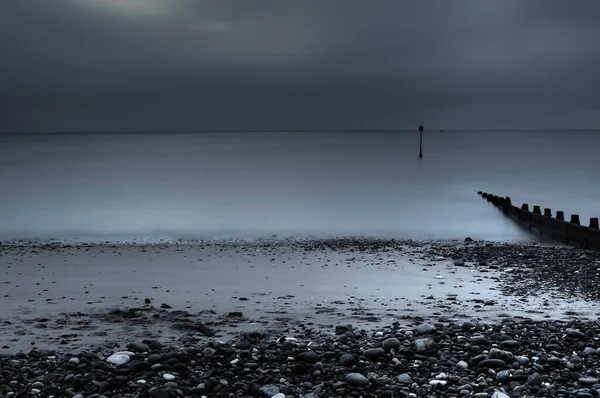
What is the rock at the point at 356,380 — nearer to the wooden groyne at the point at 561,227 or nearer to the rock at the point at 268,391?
the rock at the point at 268,391

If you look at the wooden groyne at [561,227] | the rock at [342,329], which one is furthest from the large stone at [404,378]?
the wooden groyne at [561,227]

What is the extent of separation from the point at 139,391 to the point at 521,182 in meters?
48.7

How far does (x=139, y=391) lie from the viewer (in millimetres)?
6070

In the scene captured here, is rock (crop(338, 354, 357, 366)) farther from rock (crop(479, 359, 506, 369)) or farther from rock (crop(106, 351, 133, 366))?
rock (crop(106, 351, 133, 366))

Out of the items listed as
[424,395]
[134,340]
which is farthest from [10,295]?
[424,395]

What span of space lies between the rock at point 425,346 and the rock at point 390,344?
22 cm

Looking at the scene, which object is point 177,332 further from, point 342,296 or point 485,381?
point 485,381

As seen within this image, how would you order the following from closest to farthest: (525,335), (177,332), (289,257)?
(525,335) → (177,332) → (289,257)

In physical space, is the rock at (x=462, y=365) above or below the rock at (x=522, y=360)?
below

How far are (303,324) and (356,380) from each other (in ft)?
9.12

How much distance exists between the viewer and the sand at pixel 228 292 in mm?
8883

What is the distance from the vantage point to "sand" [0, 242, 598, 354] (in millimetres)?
8883

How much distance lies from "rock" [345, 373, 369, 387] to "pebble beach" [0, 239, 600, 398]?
17 mm

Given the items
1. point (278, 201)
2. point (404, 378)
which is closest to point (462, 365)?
point (404, 378)
